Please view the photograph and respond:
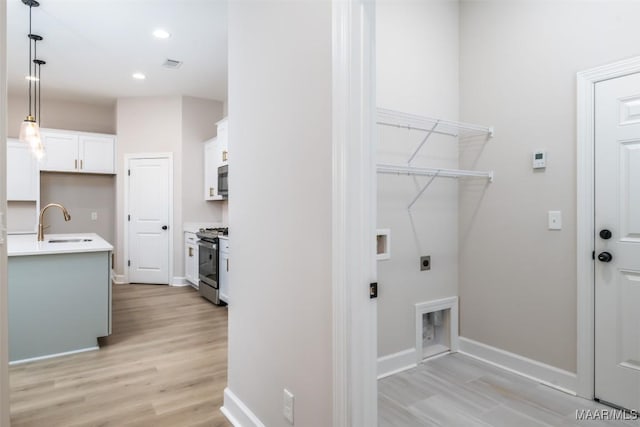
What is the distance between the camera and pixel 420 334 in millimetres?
2799

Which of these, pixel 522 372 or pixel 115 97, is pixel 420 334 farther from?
pixel 115 97

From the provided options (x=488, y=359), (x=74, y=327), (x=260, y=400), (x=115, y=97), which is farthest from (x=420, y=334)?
(x=115, y=97)

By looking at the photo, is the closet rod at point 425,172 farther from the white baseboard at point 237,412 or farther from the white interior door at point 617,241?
the white baseboard at point 237,412

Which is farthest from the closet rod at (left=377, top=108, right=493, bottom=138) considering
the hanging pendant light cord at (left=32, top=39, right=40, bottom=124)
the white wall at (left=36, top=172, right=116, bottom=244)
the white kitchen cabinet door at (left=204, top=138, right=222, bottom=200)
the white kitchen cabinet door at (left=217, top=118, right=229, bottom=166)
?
the white wall at (left=36, top=172, right=116, bottom=244)

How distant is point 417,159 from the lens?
2787 mm

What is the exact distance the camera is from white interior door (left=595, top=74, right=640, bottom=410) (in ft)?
6.96

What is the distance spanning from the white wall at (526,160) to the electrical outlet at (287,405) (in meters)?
1.86

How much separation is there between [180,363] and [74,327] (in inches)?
40.4

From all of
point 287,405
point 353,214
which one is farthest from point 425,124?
point 287,405

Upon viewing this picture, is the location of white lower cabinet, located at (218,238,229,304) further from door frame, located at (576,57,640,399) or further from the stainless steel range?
door frame, located at (576,57,640,399)

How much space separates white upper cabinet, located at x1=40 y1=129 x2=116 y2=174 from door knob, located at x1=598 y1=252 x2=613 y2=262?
6.40 m

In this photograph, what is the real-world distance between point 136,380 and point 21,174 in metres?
4.50

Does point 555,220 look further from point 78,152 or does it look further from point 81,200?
point 81,200

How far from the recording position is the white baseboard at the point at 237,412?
76.4 inches
